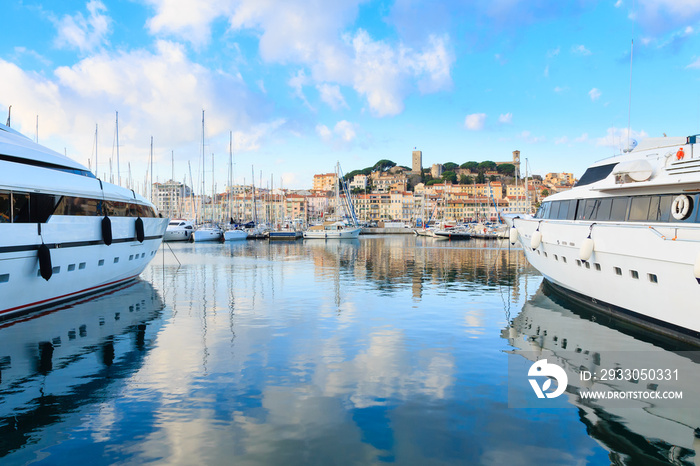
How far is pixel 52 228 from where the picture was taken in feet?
46.9

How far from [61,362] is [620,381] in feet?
35.7

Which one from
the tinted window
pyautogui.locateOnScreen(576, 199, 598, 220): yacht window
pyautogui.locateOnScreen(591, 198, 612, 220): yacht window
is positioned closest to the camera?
the tinted window

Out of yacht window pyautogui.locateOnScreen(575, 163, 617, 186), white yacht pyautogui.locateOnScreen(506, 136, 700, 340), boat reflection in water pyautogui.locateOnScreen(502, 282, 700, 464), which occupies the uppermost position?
yacht window pyautogui.locateOnScreen(575, 163, 617, 186)

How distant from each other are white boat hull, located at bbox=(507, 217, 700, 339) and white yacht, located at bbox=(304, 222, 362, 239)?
182 ft

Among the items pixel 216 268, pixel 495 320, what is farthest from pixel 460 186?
pixel 495 320

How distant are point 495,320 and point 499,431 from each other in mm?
7721

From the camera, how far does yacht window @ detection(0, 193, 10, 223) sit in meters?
12.5

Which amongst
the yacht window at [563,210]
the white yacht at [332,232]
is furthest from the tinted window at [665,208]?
the white yacht at [332,232]

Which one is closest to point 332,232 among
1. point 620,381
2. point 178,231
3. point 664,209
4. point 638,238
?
point 178,231

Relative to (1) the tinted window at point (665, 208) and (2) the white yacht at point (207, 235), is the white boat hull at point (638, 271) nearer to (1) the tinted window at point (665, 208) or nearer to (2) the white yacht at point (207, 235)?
(1) the tinted window at point (665, 208)

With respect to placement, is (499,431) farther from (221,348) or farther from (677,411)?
(221,348)

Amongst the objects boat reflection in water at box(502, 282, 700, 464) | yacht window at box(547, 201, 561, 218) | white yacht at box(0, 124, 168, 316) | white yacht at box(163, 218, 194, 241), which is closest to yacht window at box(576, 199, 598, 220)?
yacht window at box(547, 201, 561, 218)

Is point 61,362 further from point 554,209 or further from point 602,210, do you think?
point 554,209

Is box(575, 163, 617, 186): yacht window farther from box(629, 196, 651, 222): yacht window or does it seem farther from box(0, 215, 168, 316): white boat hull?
box(0, 215, 168, 316): white boat hull
